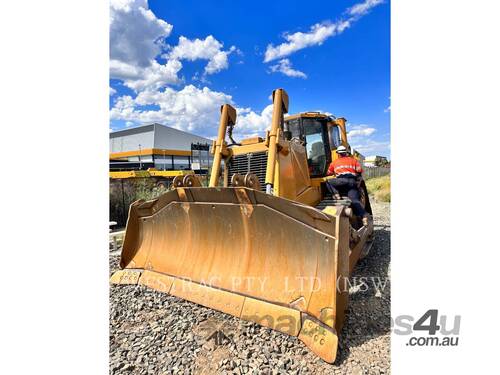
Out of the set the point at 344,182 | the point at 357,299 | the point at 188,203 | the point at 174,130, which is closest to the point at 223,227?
the point at 188,203

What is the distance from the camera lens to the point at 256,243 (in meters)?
3.13

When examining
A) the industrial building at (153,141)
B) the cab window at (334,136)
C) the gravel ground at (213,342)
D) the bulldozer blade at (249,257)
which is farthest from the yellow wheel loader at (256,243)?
the industrial building at (153,141)

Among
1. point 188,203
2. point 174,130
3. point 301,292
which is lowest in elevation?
point 301,292

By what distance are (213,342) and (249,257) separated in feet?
2.99

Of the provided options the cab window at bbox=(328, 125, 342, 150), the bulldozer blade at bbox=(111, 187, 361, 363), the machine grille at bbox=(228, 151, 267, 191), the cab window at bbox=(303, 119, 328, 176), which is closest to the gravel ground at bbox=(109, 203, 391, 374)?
the bulldozer blade at bbox=(111, 187, 361, 363)

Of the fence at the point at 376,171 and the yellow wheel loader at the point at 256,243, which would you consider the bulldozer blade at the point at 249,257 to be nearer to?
the yellow wheel loader at the point at 256,243

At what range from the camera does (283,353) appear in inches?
93.9

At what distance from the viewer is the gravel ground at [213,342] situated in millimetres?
2264

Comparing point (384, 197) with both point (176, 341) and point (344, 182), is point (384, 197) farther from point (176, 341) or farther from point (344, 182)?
point (176, 341)

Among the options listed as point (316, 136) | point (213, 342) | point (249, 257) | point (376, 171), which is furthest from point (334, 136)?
point (376, 171)

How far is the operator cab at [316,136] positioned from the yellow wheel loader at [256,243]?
3.04 feet

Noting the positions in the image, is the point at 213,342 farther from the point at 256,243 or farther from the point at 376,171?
the point at 376,171

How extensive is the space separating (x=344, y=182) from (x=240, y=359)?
3138mm

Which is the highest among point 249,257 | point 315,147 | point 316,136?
point 316,136
